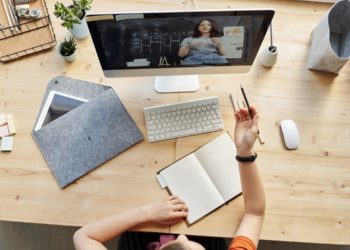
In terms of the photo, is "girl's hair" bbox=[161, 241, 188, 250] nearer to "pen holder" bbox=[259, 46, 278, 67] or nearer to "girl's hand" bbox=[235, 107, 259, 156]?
"girl's hand" bbox=[235, 107, 259, 156]

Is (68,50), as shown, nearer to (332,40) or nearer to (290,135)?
(290,135)

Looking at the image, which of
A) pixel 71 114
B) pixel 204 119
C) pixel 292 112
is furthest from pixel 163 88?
pixel 292 112

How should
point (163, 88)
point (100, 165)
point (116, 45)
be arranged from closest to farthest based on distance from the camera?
point (116, 45), point (100, 165), point (163, 88)

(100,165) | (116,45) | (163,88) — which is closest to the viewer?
(116,45)

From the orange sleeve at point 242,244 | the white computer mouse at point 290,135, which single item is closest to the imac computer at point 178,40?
the white computer mouse at point 290,135

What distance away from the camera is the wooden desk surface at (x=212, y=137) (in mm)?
995

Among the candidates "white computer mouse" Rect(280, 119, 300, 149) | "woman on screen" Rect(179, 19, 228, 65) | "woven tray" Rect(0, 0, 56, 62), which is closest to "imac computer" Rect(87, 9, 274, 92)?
"woman on screen" Rect(179, 19, 228, 65)

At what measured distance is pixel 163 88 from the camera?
3.80 ft

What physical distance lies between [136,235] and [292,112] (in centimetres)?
64

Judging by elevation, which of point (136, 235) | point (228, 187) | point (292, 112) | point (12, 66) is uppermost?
point (12, 66)

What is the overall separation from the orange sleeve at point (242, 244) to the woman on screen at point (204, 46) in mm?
499

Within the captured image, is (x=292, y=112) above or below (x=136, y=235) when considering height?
above

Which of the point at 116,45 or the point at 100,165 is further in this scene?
the point at 100,165

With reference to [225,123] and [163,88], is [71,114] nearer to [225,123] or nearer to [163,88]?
[163,88]
